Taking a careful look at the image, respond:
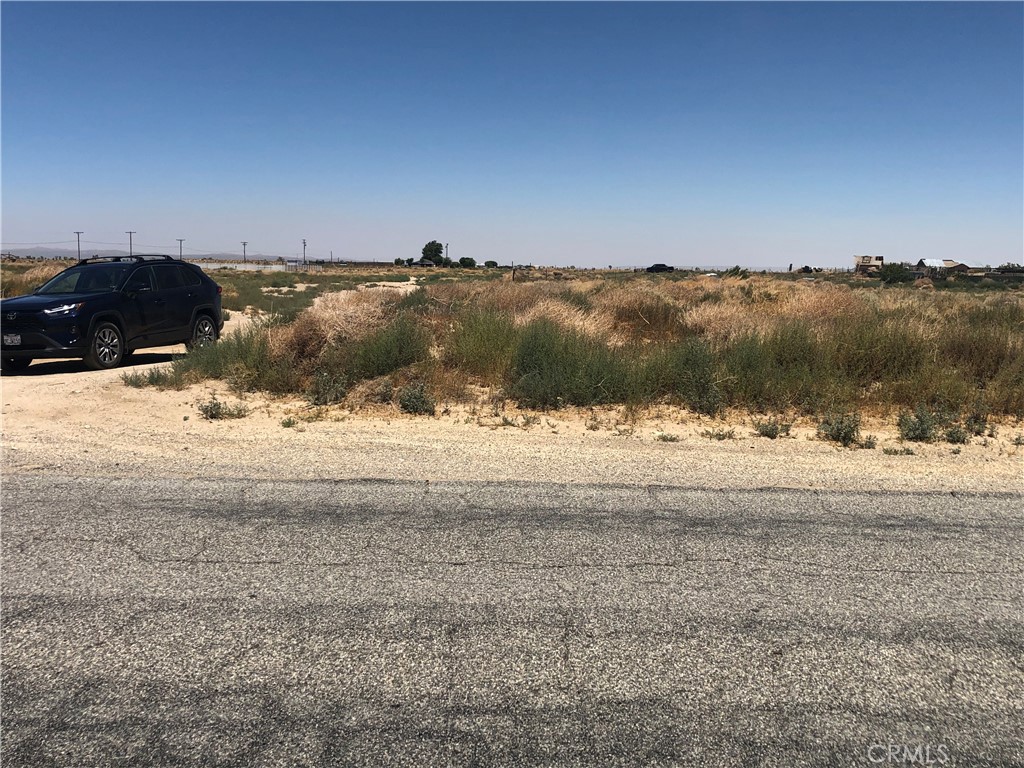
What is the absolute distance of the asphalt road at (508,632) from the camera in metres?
2.77

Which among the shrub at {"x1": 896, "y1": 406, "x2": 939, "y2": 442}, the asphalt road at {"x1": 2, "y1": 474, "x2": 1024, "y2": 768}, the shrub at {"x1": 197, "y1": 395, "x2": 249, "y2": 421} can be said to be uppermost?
the shrub at {"x1": 896, "y1": 406, "x2": 939, "y2": 442}

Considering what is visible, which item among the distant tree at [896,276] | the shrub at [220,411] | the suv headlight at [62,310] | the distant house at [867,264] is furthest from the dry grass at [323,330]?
the distant house at [867,264]

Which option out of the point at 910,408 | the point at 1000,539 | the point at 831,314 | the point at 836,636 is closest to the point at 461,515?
the point at 836,636

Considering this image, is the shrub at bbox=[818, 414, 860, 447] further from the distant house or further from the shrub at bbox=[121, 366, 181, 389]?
the distant house

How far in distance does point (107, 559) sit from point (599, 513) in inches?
128

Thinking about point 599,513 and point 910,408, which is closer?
point 599,513

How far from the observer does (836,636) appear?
349 cm

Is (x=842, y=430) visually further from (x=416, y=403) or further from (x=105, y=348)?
(x=105, y=348)

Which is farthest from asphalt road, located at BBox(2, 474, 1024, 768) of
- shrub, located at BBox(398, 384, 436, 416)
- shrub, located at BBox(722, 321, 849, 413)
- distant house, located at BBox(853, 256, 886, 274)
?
distant house, located at BBox(853, 256, 886, 274)

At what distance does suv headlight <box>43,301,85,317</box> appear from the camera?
1155 centimetres

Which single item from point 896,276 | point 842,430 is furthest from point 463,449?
point 896,276

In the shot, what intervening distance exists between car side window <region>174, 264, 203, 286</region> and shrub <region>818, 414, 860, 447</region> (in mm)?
12313

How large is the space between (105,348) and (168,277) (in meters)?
2.21

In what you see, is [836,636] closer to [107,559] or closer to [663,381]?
[107,559]
